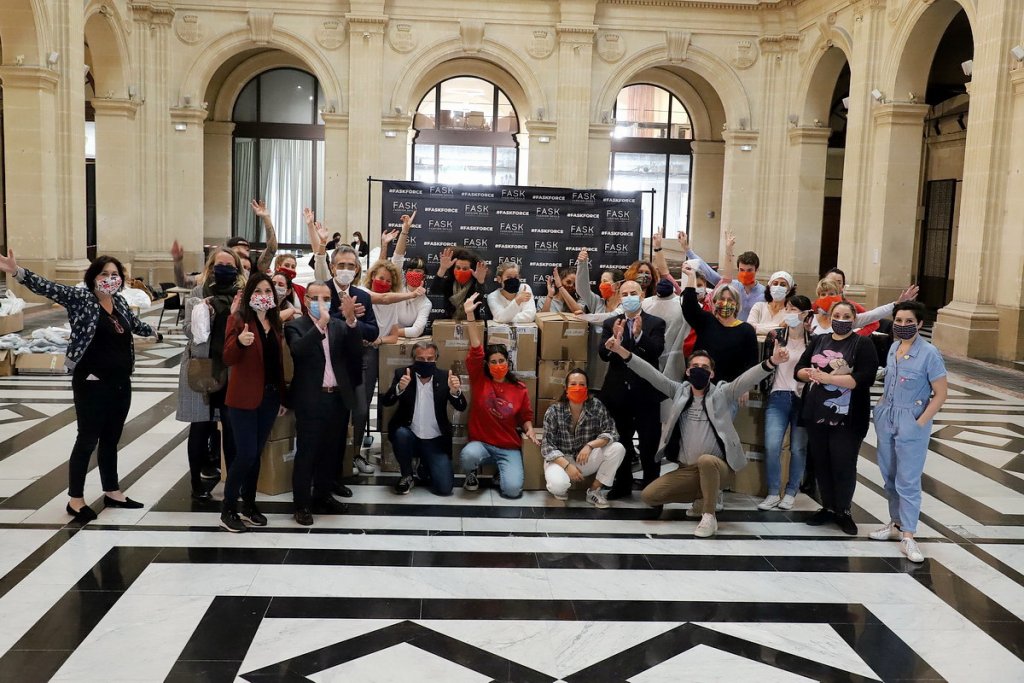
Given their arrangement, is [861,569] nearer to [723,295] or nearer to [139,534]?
[723,295]

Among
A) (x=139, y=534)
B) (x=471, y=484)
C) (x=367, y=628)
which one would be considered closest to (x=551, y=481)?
(x=471, y=484)

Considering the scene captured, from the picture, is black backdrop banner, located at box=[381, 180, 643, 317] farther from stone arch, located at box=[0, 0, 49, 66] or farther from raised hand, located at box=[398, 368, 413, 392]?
stone arch, located at box=[0, 0, 49, 66]

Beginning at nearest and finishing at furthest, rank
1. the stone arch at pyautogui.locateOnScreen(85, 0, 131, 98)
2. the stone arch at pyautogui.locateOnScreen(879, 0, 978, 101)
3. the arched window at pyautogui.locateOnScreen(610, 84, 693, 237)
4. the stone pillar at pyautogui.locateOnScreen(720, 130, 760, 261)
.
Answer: the stone arch at pyautogui.locateOnScreen(879, 0, 978, 101) < the stone arch at pyautogui.locateOnScreen(85, 0, 131, 98) < the stone pillar at pyautogui.locateOnScreen(720, 130, 760, 261) < the arched window at pyautogui.locateOnScreen(610, 84, 693, 237)

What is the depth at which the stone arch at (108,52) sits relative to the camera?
20.1 meters

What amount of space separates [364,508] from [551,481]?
1.40 metres

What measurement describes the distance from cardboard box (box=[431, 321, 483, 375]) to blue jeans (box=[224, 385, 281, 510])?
1.58m

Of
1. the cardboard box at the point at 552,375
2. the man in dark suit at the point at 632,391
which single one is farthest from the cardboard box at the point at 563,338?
the man in dark suit at the point at 632,391

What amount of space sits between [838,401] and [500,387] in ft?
8.19

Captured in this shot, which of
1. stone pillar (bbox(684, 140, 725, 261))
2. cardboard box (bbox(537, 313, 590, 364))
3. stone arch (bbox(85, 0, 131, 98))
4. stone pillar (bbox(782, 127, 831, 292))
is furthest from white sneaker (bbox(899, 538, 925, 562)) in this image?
stone pillar (bbox(684, 140, 725, 261))

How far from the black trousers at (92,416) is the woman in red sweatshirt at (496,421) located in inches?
99.2

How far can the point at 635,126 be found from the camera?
2875 centimetres

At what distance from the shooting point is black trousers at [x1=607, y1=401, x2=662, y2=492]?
7.43 m

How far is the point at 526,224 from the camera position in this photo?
33.5 feet

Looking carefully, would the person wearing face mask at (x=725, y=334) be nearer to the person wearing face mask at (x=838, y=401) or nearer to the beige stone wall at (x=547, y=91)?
the person wearing face mask at (x=838, y=401)
